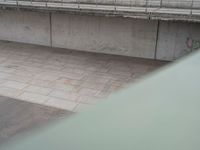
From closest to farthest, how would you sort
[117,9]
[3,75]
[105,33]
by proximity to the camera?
[3,75]
[117,9]
[105,33]

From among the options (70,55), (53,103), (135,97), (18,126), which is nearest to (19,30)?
(70,55)

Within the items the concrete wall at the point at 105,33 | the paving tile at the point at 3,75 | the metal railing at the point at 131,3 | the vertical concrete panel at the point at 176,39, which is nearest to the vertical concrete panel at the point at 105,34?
the concrete wall at the point at 105,33

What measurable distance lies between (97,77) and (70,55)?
2716 millimetres

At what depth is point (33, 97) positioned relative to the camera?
24.3ft

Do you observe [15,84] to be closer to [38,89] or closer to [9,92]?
[9,92]

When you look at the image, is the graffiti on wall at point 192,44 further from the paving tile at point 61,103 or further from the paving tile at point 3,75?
the paving tile at point 3,75

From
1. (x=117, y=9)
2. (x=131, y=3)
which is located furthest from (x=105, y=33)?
(x=131, y=3)

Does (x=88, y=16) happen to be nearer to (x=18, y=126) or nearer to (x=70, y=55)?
(x=70, y=55)

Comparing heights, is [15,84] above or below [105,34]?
below

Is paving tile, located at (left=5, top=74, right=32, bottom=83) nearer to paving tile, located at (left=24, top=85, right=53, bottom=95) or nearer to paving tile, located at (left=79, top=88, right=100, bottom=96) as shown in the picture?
paving tile, located at (left=24, top=85, right=53, bottom=95)

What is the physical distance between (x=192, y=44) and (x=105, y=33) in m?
3.68

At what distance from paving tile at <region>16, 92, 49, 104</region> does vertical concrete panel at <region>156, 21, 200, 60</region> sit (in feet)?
17.9

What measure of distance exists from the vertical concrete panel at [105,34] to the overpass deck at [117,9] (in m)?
0.70

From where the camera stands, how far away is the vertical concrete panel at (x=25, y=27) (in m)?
11.9
